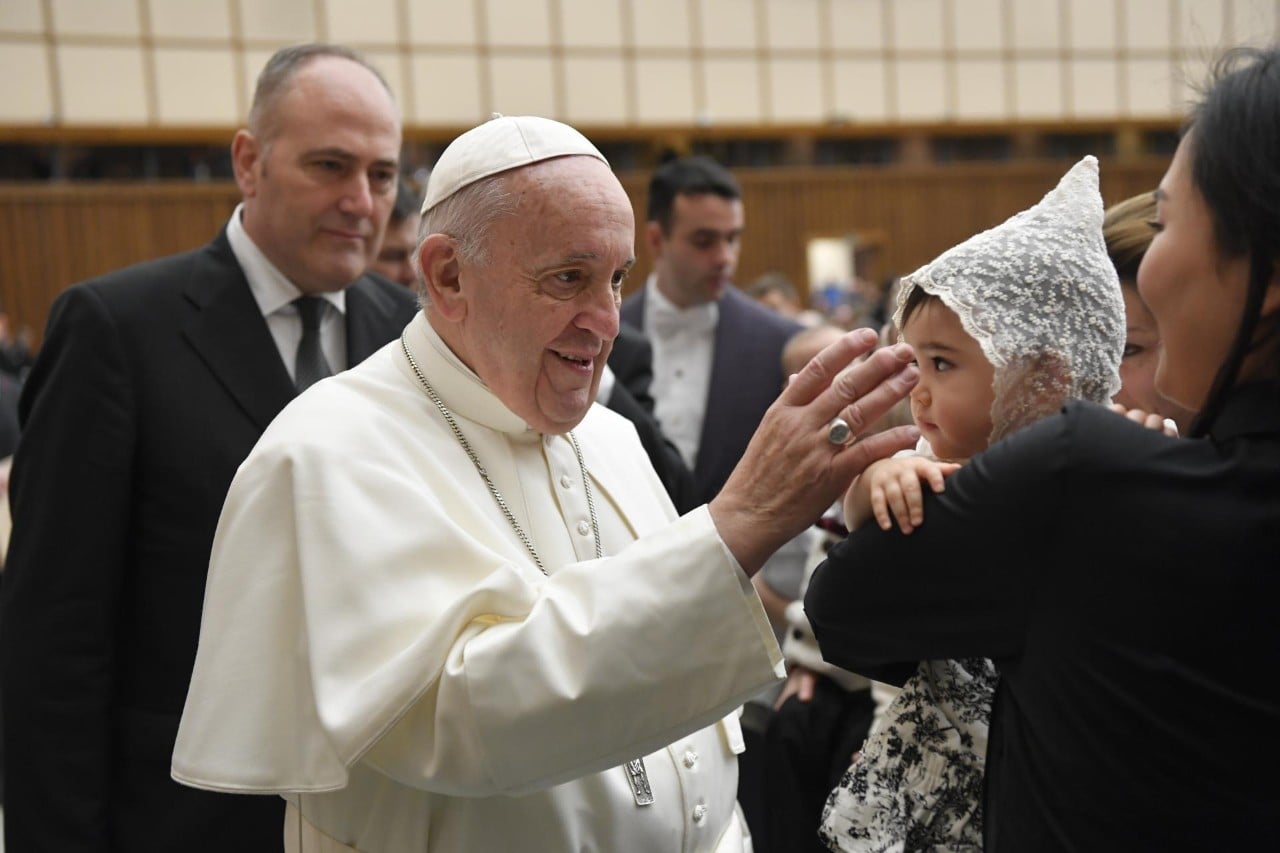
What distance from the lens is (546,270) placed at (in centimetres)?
195

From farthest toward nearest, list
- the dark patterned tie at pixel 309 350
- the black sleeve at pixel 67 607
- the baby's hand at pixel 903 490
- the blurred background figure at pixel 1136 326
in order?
the dark patterned tie at pixel 309 350 < the black sleeve at pixel 67 607 < the blurred background figure at pixel 1136 326 < the baby's hand at pixel 903 490

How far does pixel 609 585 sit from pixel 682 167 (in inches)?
163

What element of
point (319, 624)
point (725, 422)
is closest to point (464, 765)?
point (319, 624)

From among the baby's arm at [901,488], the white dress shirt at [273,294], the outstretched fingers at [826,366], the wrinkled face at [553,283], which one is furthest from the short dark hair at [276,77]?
the baby's arm at [901,488]

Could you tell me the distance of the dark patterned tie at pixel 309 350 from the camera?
9.38 ft

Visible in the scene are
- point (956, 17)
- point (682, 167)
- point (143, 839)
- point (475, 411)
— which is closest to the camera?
point (475, 411)

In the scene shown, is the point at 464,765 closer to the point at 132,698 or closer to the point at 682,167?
the point at 132,698

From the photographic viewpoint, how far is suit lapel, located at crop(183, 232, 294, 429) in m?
2.69

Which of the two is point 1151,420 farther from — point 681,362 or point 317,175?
point 681,362

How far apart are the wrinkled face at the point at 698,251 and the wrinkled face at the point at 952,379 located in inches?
143

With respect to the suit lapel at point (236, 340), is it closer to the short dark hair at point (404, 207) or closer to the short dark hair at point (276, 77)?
the short dark hair at point (276, 77)

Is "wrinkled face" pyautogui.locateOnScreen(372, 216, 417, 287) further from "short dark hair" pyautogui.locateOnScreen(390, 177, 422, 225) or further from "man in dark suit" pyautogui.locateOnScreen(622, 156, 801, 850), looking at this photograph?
"man in dark suit" pyautogui.locateOnScreen(622, 156, 801, 850)

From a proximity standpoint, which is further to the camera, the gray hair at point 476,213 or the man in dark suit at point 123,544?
the man in dark suit at point 123,544

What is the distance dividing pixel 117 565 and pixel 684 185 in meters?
3.51
